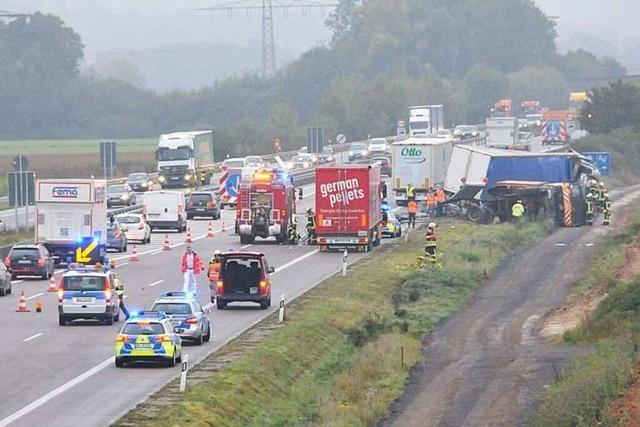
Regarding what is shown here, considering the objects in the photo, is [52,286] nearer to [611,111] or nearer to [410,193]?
[410,193]

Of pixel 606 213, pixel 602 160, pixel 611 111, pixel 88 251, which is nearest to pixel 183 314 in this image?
pixel 88 251

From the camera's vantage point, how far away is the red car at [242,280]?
45.8 metres

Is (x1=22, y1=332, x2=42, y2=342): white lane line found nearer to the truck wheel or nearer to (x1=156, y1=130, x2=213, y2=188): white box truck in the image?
the truck wheel

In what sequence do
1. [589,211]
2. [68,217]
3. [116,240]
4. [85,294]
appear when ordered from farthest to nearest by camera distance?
1. [589,211]
2. [116,240]
3. [68,217]
4. [85,294]

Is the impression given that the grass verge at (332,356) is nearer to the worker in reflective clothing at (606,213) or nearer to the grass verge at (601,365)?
the grass verge at (601,365)

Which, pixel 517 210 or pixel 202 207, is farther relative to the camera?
pixel 202 207

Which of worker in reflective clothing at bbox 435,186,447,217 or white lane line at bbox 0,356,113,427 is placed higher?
worker in reflective clothing at bbox 435,186,447,217

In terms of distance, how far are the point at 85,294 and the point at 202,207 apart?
43439mm

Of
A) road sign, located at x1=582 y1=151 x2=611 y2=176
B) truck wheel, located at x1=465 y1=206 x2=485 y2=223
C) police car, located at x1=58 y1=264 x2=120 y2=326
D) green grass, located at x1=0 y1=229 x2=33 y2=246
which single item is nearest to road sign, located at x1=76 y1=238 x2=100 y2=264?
green grass, located at x1=0 y1=229 x2=33 y2=246

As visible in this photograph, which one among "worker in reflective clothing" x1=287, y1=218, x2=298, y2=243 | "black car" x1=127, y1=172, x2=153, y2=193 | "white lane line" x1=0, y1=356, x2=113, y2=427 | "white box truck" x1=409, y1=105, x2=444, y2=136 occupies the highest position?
"white box truck" x1=409, y1=105, x2=444, y2=136

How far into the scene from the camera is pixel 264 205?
67.1 meters

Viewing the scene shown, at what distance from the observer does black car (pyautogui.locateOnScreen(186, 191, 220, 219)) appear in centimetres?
8569

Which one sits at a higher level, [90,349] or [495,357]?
[90,349]

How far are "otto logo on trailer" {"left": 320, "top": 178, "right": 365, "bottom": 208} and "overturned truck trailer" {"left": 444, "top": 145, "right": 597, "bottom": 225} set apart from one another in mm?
16274
